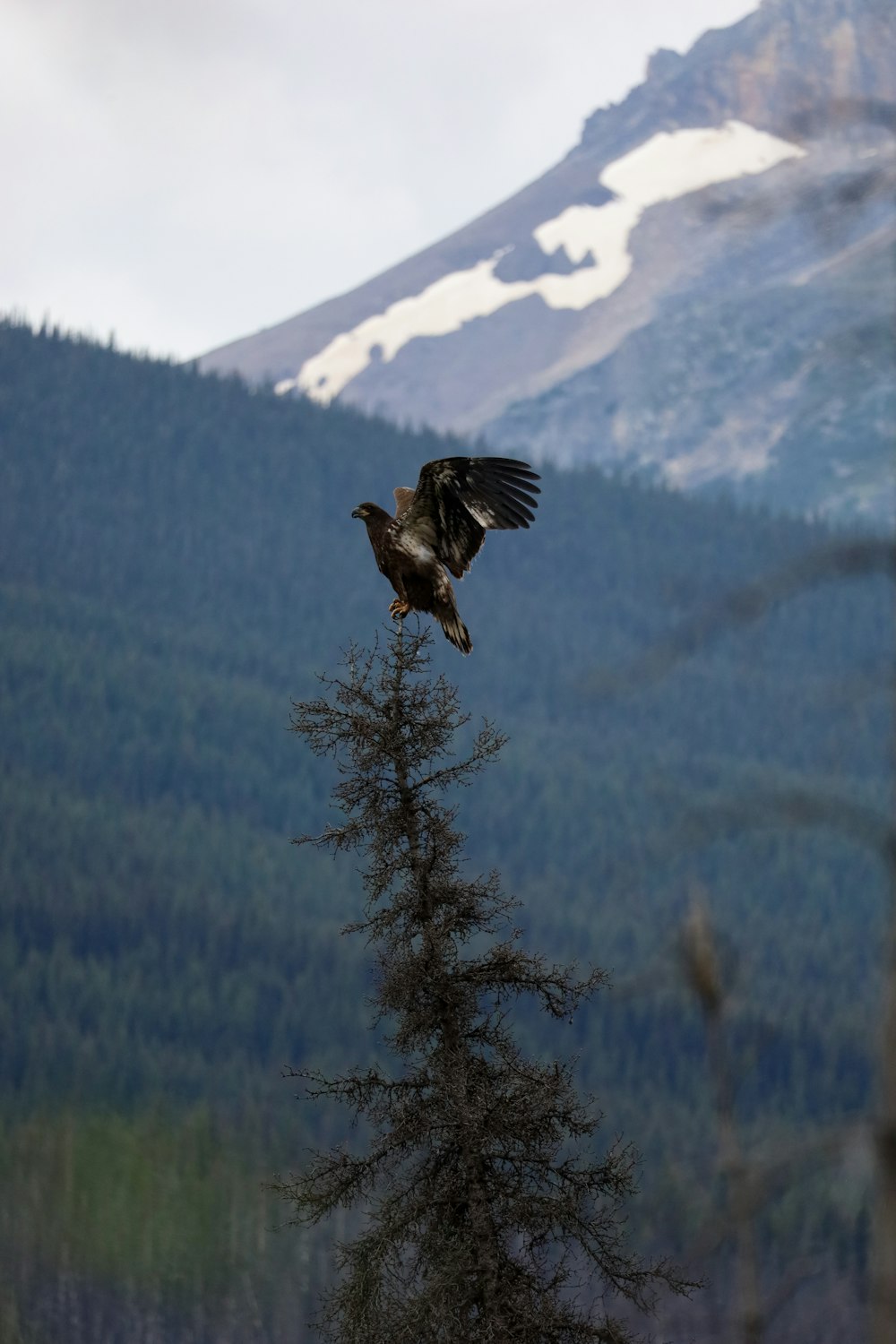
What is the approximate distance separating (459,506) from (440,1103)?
12.5 ft

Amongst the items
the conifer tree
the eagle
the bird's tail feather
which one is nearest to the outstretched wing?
the eagle

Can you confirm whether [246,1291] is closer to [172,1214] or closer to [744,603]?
[172,1214]

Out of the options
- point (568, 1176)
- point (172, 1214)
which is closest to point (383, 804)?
point (568, 1176)

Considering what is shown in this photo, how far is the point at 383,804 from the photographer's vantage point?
1480cm

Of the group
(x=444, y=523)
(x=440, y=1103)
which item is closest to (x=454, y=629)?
(x=444, y=523)

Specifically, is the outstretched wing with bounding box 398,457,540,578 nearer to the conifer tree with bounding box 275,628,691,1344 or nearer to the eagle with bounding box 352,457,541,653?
the eagle with bounding box 352,457,541,653

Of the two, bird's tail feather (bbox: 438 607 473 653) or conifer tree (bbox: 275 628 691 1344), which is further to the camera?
conifer tree (bbox: 275 628 691 1344)

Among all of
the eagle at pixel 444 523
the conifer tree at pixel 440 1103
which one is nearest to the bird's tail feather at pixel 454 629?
the eagle at pixel 444 523

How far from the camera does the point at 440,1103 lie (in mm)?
14500

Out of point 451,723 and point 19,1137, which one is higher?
point 19,1137

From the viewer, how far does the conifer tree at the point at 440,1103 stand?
561 inches

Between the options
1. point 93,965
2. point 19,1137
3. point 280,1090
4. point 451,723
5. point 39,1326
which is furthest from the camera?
point 93,965

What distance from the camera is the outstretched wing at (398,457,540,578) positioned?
13.9 meters

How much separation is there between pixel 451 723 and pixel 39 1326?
383 ft
